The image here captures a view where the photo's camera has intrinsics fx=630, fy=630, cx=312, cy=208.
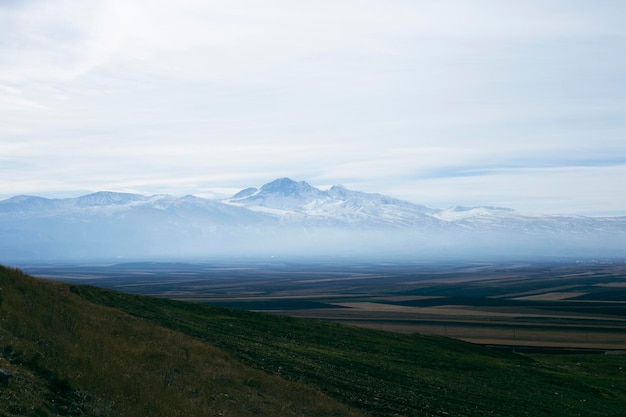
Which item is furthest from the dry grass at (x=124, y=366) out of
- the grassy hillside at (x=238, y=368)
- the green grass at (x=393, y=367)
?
the green grass at (x=393, y=367)

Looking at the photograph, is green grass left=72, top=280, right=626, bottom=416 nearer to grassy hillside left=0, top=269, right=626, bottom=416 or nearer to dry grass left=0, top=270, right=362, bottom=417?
grassy hillside left=0, top=269, right=626, bottom=416

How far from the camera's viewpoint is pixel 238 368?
30188 millimetres

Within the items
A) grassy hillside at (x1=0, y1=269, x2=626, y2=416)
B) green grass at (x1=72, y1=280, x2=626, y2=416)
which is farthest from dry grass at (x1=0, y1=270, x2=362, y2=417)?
green grass at (x1=72, y1=280, x2=626, y2=416)

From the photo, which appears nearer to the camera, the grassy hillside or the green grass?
the grassy hillside

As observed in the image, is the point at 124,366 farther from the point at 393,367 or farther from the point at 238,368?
the point at 393,367

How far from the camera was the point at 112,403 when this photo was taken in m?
18.1

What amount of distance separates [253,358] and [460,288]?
544 ft

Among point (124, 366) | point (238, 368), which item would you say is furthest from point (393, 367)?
point (124, 366)

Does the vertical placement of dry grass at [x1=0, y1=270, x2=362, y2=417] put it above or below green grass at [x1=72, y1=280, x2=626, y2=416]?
above

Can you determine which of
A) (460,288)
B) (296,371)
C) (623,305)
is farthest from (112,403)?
(460,288)

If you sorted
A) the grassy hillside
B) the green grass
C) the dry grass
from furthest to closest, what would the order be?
the green grass → the grassy hillside → the dry grass

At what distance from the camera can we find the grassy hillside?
19188 mm

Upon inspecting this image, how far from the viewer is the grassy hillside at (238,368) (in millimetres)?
19188

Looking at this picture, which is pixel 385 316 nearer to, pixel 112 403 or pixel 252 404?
pixel 252 404
